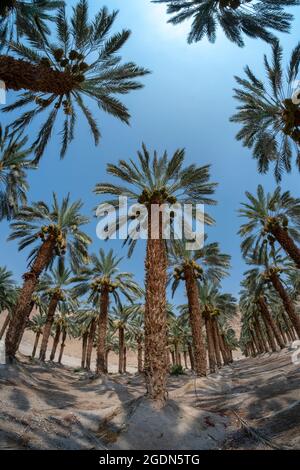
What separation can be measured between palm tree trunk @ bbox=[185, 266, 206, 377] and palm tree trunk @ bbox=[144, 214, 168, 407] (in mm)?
8596

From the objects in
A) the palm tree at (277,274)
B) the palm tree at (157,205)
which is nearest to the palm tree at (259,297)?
the palm tree at (277,274)

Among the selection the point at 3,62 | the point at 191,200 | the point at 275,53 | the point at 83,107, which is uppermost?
the point at 275,53

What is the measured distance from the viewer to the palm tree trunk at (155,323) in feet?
29.9

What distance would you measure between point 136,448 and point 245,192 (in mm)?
19128

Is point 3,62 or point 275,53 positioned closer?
point 3,62

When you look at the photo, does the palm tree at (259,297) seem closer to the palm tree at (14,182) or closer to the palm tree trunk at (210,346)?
the palm tree trunk at (210,346)

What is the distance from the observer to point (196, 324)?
1891cm

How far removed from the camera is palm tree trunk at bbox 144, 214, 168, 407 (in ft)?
29.9

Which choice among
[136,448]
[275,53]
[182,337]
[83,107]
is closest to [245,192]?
[275,53]

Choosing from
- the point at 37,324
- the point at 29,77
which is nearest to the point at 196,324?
the point at 29,77

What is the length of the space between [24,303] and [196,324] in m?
10.3

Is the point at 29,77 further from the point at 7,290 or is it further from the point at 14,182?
the point at 7,290

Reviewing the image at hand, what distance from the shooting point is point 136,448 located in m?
6.48
